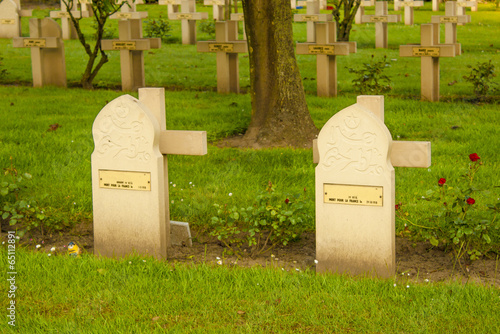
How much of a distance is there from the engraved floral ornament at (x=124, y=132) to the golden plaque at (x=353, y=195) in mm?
1306

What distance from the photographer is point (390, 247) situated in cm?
497

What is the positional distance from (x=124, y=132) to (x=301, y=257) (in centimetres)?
156

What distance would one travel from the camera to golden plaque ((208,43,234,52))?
13203mm

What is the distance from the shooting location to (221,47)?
13297 mm

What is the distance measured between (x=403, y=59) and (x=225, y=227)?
12.5 metres

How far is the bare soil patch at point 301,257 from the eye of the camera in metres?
5.12

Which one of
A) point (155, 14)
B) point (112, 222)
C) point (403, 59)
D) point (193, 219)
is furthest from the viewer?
point (155, 14)

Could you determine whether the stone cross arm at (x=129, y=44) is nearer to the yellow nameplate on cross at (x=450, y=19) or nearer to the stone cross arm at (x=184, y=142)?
the stone cross arm at (x=184, y=142)

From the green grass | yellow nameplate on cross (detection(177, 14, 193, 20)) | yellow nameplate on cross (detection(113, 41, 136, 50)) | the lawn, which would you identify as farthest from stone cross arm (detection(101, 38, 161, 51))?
the green grass

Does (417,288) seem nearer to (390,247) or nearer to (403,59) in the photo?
(390,247)

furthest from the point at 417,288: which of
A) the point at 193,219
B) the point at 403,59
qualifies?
the point at 403,59

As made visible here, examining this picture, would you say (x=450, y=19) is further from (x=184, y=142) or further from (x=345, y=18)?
(x=184, y=142)

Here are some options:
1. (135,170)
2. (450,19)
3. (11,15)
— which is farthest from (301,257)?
(11,15)

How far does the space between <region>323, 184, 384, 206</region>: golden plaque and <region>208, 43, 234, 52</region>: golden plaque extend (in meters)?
8.44
